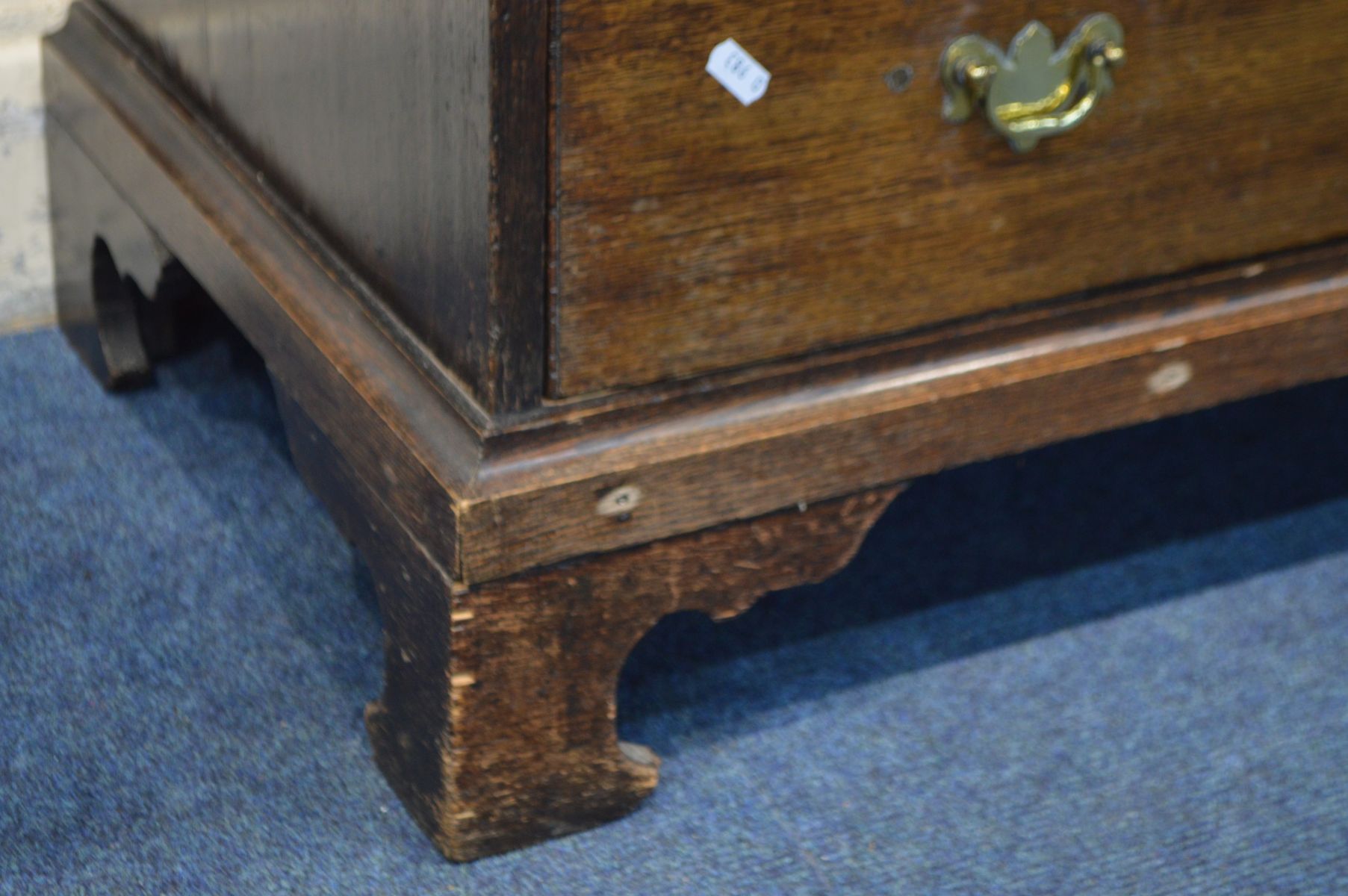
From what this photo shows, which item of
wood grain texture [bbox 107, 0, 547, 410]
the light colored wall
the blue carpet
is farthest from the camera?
the light colored wall

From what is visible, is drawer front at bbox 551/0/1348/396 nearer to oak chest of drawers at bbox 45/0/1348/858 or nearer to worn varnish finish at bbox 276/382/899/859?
oak chest of drawers at bbox 45/0/1348/858

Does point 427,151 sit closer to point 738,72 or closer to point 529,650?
point 738,72

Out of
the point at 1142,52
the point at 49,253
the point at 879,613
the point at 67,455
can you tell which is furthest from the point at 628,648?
the point at 49,253

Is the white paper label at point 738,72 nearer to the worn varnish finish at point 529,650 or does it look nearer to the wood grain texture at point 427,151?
the wood grain texture at point 427,151

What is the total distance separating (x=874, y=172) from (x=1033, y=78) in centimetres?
10

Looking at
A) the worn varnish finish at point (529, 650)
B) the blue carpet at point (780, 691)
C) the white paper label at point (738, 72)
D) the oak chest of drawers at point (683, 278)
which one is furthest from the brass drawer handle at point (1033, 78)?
the blue carpet at point (780, 691)

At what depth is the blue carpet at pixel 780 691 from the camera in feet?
2.93

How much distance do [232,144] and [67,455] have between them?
0.32m

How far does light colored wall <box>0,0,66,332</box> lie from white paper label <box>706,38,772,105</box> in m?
0.79

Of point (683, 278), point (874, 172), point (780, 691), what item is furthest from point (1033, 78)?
point (780, 691)

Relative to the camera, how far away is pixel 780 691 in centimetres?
103

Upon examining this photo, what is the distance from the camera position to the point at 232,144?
102 centimetres

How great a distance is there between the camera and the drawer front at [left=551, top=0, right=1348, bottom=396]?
2.43ft

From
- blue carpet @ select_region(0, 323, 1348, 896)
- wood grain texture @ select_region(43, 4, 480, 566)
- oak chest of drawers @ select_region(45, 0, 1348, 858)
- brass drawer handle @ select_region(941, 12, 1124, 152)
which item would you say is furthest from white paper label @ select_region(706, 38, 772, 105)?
blue carpet @ select_region(0, 323, 1348, 896)
